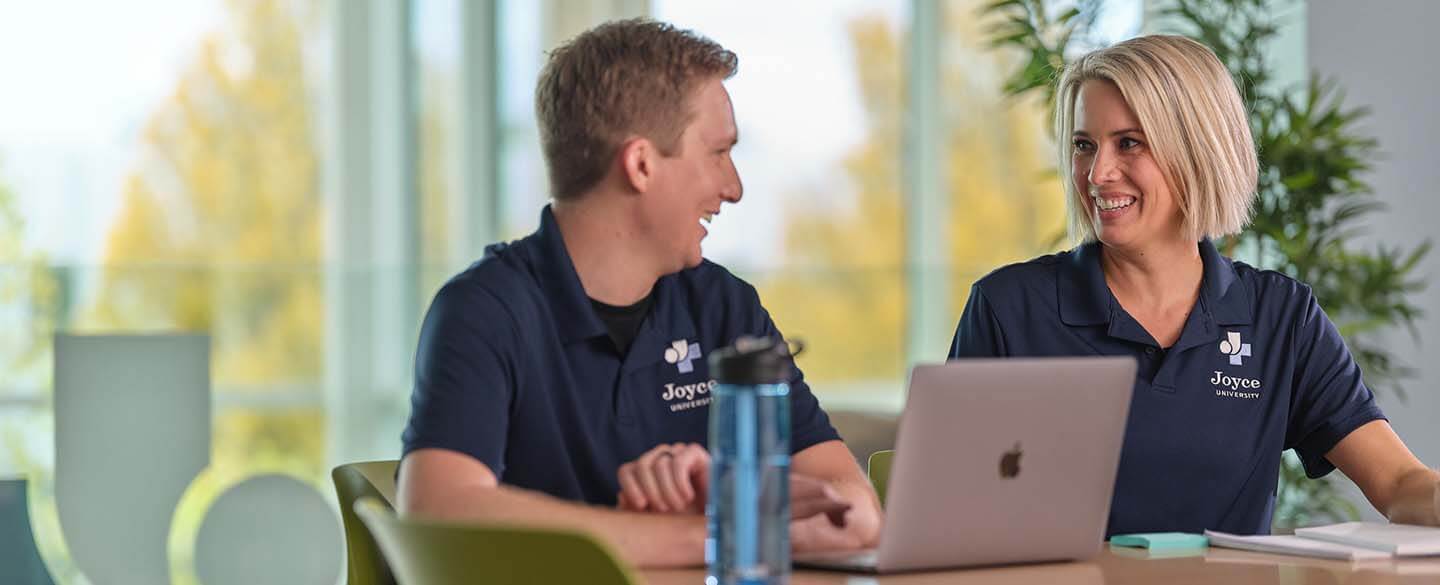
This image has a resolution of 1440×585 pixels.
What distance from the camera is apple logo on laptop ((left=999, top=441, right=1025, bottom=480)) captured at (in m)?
1.76

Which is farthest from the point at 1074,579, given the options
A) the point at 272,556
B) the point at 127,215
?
the point at 127,215

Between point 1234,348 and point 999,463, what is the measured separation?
3.14 feet

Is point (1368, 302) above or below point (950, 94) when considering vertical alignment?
below

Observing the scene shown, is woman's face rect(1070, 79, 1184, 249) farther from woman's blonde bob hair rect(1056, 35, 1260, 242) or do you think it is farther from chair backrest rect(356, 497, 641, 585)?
chair backrest rect(356, 497, 641, 585)

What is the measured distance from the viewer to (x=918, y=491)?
1.73 metres

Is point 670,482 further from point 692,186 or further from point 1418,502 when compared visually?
point 1418,502

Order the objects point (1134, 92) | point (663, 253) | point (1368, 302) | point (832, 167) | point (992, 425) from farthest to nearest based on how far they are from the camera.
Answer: point (832, 167) < point (1368, 302) < point (1134, 92) < point (663, 253) < point (992, 425)

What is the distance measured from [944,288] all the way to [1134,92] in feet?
10.4

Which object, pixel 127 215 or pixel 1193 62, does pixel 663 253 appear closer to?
pixel 1193 62

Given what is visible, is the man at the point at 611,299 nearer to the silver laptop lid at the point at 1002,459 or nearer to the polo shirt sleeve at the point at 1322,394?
the silver laptop lid at the point at 1002,459

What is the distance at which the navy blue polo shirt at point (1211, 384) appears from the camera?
2.53 meters

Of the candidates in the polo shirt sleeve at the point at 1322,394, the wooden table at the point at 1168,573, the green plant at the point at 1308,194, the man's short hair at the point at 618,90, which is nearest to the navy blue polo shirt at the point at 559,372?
the man's short hair at the point at 618,90

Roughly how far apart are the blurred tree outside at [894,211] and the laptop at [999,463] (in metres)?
3.64

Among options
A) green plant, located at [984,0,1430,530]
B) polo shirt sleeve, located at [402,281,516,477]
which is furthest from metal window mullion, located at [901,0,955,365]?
polo shirt sleeve, located at [402,281,516,477]
